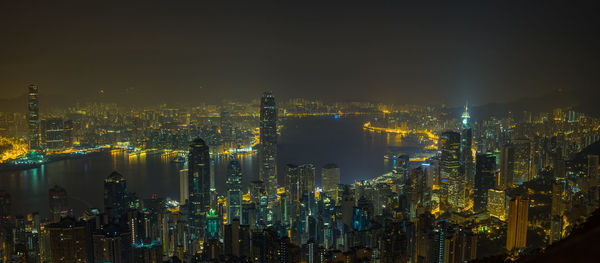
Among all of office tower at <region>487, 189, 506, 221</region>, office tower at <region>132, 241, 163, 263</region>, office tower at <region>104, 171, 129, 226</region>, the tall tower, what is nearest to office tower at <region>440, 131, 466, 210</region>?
office tower at <region>487, 189, 506, 221</region>

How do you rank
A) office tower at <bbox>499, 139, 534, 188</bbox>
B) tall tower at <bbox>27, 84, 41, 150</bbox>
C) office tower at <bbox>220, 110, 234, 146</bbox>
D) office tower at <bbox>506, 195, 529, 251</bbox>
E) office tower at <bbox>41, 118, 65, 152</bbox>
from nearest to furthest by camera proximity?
office tower at <bbox>506, 195, 529, 251</bbox>
tall tower at <bbox>27, 84, 41, 150</bbox>
office tower at <bbox>499, 139, 534, 188</bbox>
office tower at <bbox>41, 118, 65, 152</bbox>
office tower at <bbox>220, 110, 234, 146</bbox>

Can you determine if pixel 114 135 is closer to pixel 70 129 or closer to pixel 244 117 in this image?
pixel 70 129

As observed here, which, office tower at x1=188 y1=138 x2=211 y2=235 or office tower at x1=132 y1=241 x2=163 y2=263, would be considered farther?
office tower at x1=188 y1=138 x2=211 y2=235

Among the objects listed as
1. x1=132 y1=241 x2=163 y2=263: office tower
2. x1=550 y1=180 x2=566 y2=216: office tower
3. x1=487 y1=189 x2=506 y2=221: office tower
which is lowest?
x1=132 y1=241 x2=163 y2=263: office tower

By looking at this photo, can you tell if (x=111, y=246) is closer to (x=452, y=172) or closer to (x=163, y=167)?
(x=163, y=167)

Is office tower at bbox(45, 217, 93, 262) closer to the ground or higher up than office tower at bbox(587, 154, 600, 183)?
closer to the ground

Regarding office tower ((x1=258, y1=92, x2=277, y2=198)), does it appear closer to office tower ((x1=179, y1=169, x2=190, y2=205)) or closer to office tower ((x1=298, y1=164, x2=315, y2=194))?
office tower ((x1=298, y1=164, x2=315, y2=194))

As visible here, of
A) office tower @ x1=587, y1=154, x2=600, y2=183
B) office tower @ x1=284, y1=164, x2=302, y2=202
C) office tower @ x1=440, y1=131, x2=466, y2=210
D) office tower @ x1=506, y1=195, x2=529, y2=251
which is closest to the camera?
office tower @ x1=506, y1=195, x2=529, y2=251

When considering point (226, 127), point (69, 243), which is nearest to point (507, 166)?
point (226, 127)
